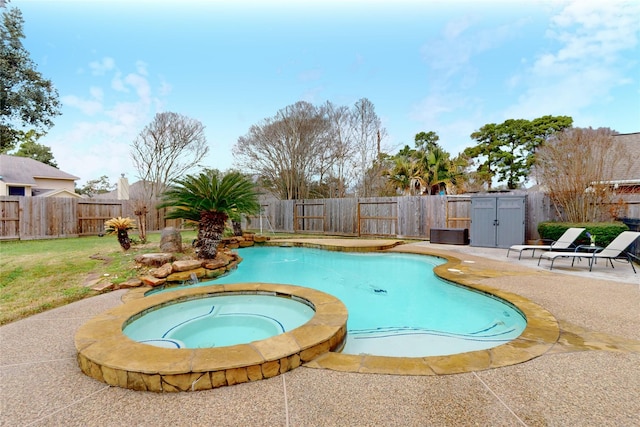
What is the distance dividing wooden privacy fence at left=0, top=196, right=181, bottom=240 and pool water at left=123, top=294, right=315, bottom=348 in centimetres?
1092

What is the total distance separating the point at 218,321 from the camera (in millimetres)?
3730

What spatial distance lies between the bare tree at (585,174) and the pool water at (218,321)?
8.45 meters

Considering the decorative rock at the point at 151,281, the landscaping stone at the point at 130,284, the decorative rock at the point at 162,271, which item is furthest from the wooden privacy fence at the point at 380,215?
the landscaping stone at the point at 130,284

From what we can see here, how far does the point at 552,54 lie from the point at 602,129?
464cm

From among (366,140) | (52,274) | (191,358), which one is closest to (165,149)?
(366,140)

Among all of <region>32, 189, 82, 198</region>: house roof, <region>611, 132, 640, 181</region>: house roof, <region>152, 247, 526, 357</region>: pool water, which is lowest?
<region>152, 247, 526, 357</region>: pool water

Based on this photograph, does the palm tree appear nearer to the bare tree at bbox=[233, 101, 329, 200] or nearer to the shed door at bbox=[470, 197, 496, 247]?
the shed door at bbox=[470, 197, 496, 247]

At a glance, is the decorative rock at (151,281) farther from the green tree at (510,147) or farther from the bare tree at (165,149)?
the green tree at (510,147)

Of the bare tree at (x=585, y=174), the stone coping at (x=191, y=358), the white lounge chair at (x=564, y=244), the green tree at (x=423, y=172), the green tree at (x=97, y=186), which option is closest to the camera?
the stone coping at (x=191, y=358)

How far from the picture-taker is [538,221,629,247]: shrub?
22.7 ft

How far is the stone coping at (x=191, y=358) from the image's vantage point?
202 centimetres

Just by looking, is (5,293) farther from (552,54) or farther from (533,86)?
(533,86)

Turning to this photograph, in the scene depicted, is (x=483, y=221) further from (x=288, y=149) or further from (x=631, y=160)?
(x=288, y=149)

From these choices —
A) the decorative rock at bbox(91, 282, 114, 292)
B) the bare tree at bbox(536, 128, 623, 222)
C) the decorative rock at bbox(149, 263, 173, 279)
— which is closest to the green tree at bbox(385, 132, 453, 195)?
the bare tree at bbox(536, 128, 623, 222)
